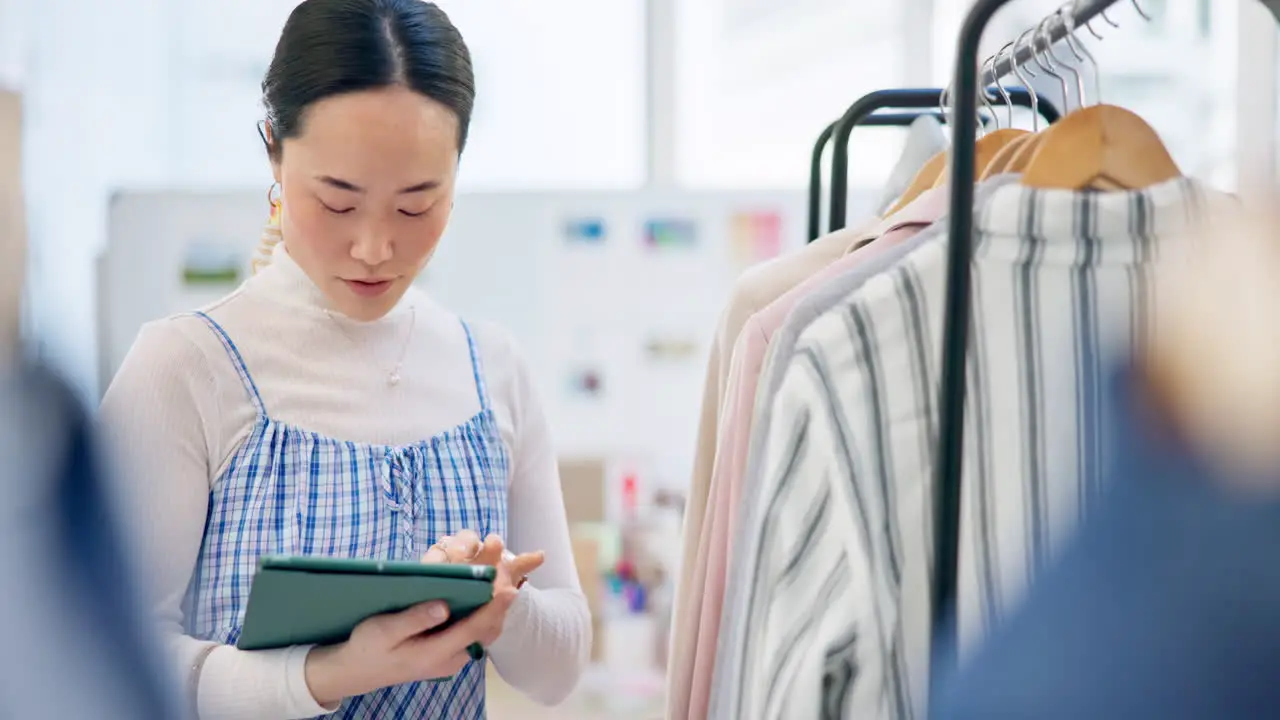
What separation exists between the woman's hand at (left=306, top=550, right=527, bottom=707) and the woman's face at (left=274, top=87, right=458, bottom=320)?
322 mm

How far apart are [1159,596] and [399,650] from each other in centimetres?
68

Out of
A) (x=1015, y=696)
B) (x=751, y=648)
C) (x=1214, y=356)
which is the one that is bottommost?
(x=751, y=648)

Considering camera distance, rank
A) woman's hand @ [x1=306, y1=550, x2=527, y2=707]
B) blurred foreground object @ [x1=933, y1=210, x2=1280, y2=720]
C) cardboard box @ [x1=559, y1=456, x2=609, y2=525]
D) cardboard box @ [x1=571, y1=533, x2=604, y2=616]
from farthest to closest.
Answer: cardboard box @ [x1=559, y1=456, x2=609, y2=525] < cardboard box @ [x1=571, y1=533, x2=604, y2=616] < woman's hand @ [x1=306, y1=550, x2=527, y2=707] < blurred foreground object @ [x1=933, y1=210, x2=1280, y2=720]

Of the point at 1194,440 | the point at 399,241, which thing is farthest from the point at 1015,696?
the point at 399,241

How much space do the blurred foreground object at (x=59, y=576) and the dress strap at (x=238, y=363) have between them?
482mm

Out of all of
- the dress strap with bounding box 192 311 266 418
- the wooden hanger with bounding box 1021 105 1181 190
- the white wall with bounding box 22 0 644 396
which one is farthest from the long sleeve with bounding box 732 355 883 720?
the white wall with bounding box 22 0 644 396

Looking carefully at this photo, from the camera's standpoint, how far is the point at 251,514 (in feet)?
3.78

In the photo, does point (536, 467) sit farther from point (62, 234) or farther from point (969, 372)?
point (62, 234)

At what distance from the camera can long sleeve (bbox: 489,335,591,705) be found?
1222 millimetres

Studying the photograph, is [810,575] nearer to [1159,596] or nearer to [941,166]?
[1159,596]

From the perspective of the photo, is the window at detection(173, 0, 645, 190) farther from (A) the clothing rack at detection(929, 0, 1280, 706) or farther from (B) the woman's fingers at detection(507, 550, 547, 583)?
(A) the clothing rack at detection(929, 0, 1280, 706)

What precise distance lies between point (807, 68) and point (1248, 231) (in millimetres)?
2985

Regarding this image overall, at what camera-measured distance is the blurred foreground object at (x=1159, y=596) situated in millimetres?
473

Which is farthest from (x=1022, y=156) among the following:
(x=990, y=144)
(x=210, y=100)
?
(x=210, y=100)
